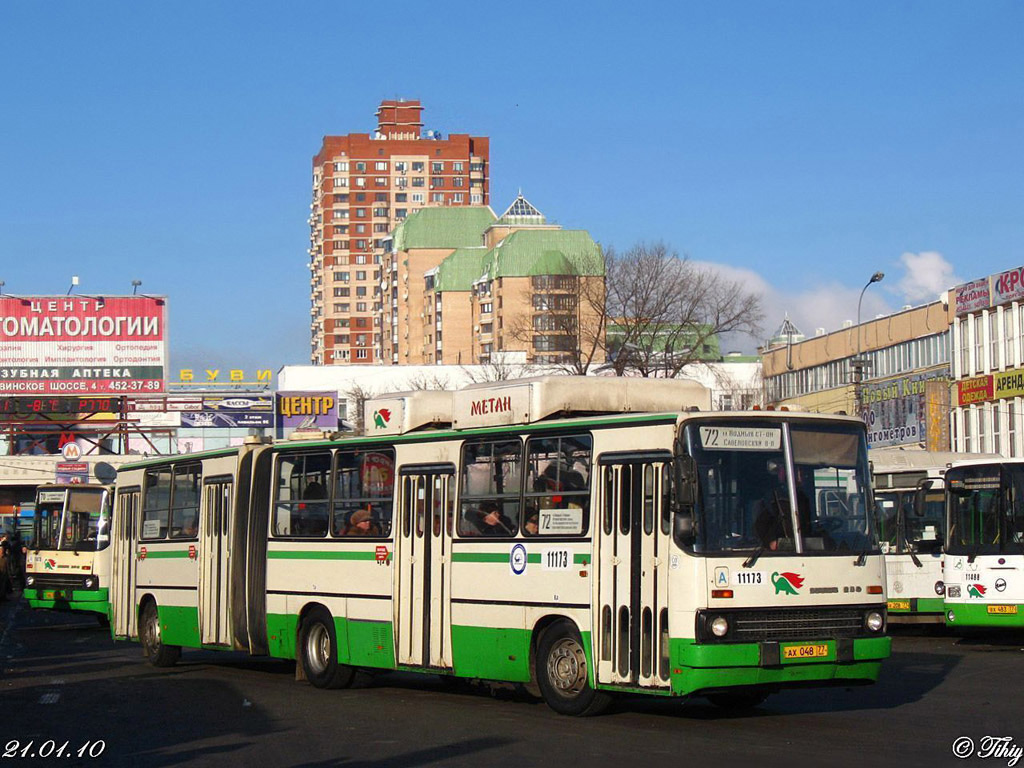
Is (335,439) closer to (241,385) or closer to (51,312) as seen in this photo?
(51,312)

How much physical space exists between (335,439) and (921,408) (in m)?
52.7

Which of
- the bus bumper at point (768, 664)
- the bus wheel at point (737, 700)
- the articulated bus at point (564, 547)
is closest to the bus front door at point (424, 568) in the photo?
the articulated bus at point (564, 547)

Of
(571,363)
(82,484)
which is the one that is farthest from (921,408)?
(82,484)

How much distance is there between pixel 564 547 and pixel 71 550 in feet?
65.4

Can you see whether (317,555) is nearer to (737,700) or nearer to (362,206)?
(737,700)

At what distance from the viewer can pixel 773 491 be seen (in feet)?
43.4

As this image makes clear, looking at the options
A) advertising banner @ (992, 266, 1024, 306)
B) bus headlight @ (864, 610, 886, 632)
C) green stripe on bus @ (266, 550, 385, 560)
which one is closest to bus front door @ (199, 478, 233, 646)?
green stripe on bus @ (266, 550, 385, 560)

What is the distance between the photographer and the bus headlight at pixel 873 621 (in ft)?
44.3

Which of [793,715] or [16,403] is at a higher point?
[16,403]

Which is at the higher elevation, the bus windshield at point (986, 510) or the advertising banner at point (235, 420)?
the advertising banner at point (235, 420)

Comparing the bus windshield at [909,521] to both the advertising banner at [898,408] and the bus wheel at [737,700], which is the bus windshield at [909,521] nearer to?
the bus wheel at [737,700]

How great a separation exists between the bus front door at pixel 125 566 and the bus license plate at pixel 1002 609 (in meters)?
12.8

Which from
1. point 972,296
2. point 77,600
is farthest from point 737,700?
point 972,296

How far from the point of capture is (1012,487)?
24.0 meters
